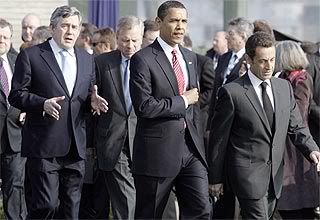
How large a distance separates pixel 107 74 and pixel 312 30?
6106 millimetres

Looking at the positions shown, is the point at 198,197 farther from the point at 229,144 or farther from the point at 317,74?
the point at 317,74

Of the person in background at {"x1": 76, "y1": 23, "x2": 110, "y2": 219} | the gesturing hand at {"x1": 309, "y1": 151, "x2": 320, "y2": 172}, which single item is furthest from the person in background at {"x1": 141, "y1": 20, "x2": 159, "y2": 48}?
the gesturing hand at {"x1": 309, "y1": 151, "x2": 320, "y2": 172}

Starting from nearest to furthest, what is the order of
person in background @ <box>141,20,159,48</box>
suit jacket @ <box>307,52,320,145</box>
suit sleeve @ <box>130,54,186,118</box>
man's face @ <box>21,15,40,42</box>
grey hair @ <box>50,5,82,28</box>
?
suit sleeve @ <box>130,54,186,118</box>, grey hair @ <box>50,5,82,28</box>, suit jacket @ <box>307,52,320,145</box>, person in background @ <box>141,20,159,48</box>, man's face @ <box>21,15,40,42</box>

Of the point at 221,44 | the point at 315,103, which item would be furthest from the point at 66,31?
the point at 221,44

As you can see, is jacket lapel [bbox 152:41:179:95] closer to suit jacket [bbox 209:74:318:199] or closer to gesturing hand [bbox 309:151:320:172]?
suit jacket [bbox 209:74:318:199]

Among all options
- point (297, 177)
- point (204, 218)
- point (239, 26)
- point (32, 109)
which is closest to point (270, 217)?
point (204, 218)

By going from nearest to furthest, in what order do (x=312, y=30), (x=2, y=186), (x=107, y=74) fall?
(x=107, y=74)
(x=2, y=186)
(x=312, y=30)

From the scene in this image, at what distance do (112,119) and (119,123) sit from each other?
8 cm

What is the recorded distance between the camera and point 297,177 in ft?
29.3

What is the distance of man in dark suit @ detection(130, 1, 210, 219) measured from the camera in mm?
7176

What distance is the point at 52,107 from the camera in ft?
23.7

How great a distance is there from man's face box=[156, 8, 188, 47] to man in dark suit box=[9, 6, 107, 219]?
0.78 meters

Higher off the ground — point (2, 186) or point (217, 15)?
point (217, 15)

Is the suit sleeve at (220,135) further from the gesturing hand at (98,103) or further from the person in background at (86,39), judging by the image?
the person in background at (86,39)
